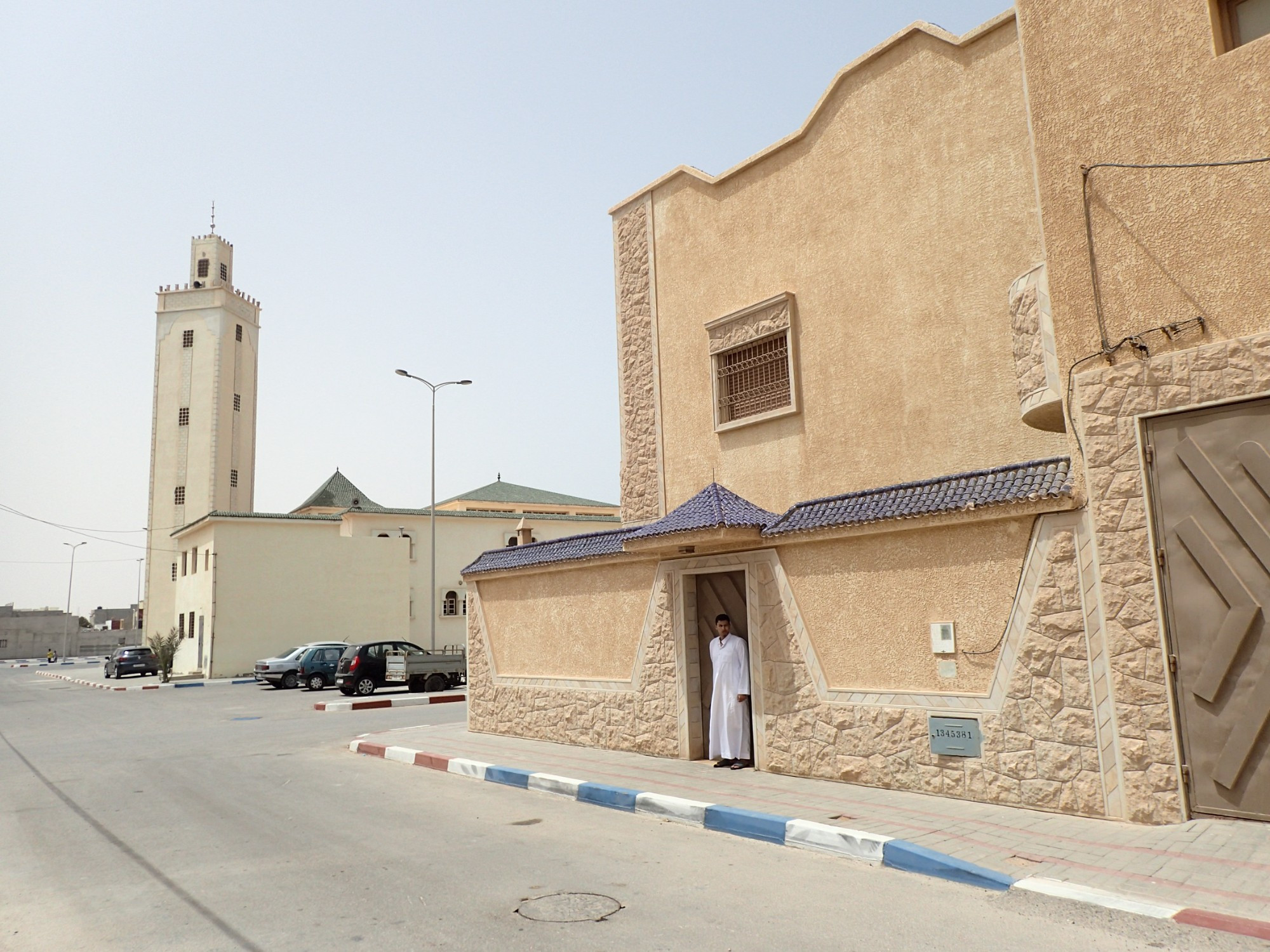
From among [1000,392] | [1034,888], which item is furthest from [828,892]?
[1000,392]

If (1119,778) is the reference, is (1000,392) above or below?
above

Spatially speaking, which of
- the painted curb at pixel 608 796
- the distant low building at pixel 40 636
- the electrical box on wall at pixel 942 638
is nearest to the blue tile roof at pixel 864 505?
the electrical box on wall at pixel 942 638

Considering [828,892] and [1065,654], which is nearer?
[828,892]

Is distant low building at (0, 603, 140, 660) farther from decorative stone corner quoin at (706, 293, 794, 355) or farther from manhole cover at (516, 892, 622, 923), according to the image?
manhole cover at (516, 892, 622, 923)

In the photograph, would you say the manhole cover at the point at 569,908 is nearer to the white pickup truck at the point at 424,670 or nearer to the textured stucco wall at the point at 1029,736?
the textured stucco wall at the point at 1029,736

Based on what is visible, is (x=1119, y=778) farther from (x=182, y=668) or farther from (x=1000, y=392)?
(x=182, y=668)

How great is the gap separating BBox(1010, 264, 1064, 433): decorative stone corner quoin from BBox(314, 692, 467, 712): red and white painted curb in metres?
15.8

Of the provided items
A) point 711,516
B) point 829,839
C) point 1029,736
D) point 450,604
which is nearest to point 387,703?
point 711,516

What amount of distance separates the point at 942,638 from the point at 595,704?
5397 mm

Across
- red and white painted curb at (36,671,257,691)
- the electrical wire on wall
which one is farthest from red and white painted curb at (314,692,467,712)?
the electrical wire on wall

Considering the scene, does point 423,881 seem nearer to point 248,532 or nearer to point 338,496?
point 248,532

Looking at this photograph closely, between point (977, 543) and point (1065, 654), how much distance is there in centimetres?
114

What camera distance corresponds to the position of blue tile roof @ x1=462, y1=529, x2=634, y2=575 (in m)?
11.8

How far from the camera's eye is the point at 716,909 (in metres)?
5.20
